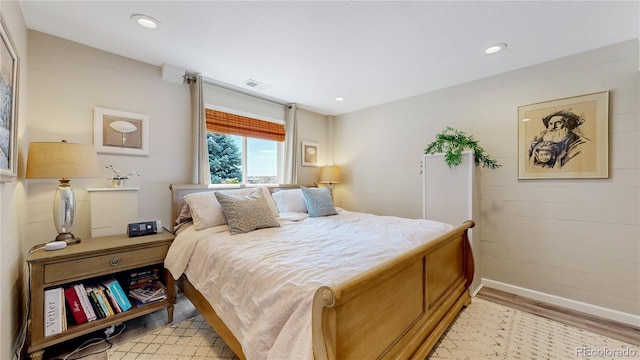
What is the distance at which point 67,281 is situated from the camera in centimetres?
174

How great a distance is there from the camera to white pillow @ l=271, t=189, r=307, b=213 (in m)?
3.23

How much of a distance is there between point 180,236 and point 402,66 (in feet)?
9.21

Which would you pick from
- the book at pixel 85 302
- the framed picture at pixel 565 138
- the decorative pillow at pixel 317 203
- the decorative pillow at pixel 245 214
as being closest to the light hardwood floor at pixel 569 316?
the framed picture at pixel 565 138

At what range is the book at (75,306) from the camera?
1.79 metres

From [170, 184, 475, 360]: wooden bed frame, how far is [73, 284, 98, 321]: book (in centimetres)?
62

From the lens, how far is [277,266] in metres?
1.42

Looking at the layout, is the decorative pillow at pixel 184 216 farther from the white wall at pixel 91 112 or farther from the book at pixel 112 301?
the book at pixel 112 301

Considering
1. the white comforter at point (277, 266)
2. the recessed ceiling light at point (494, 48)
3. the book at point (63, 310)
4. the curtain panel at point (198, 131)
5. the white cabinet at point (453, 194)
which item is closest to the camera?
the white comforter at point (277, 266)

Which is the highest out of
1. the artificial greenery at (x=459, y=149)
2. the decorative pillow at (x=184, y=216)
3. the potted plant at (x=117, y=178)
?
the artificial greenery at (x=459, y=149)

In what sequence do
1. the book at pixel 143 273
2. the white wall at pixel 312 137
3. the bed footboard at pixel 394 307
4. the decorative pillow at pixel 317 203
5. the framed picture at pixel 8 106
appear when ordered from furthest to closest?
the white wall at pixel 312 137 < the decorative pillow at pixel 317 203 < the book at pixel 143 273 < the framed picture at pixel 8 106 < the bed footboard at pixel 394 307

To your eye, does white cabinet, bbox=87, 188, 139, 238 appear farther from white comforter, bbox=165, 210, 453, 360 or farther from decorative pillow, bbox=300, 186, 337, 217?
decorative pillow, bbox=300, 186, 337, 217

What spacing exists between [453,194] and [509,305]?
4.03ft

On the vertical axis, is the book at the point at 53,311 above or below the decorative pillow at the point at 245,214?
below

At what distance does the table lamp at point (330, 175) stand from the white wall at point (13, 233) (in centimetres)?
339
